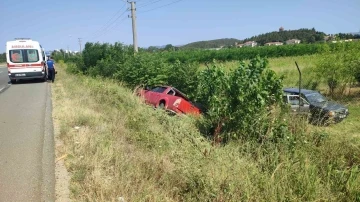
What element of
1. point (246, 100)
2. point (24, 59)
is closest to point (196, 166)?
point (246, 100)

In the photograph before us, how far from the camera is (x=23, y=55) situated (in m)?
18.1

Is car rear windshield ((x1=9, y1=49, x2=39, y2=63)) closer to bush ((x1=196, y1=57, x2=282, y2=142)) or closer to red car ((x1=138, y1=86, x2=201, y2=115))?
red car ((x1=138, y1=86, x2=201, y2=115))

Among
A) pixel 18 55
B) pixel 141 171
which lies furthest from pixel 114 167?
pixel 18 55

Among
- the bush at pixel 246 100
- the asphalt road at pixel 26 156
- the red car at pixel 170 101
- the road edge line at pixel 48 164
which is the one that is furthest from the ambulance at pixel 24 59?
the bush at pixel 246 100

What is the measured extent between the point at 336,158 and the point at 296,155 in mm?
762

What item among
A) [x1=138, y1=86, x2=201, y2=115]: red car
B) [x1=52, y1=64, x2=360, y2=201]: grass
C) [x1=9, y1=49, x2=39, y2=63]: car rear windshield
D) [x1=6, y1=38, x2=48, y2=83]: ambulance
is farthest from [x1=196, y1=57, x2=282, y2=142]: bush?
[x1=9, y1=49, x2=39, y2=63]: car rear windshield

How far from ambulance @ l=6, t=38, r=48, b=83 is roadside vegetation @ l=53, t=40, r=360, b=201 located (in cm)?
1022

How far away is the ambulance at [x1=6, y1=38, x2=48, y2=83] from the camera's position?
17828 mm

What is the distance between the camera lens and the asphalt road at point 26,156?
391 centimetres

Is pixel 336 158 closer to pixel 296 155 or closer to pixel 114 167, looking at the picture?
pixel 296 155

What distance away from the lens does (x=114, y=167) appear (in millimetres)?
4445

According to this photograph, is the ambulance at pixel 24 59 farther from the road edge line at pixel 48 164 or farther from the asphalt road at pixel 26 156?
the road edge line at pixel 48 164

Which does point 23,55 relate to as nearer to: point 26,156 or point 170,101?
point 170,101

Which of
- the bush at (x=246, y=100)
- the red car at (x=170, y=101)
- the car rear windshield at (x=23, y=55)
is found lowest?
the red car at (x=170, y=101)
